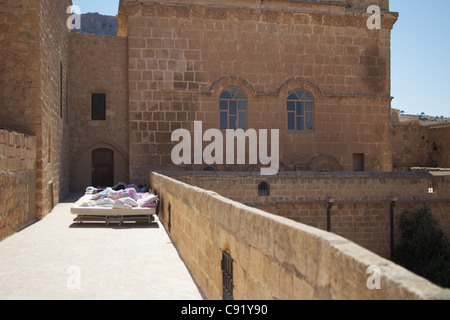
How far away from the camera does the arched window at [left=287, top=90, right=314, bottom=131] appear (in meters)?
17.7

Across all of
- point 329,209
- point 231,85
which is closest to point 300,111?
point 231,85

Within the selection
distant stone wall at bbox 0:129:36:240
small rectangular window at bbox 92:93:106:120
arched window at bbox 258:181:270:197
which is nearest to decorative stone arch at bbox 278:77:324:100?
arched window at bbox 258:181:270:197

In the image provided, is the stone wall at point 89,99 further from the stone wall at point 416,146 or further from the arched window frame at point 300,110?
the stone wall at point 416,146

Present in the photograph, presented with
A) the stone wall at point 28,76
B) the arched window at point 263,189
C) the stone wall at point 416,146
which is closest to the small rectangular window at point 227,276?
the stone wall at point 28,76

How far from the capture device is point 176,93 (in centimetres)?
1678

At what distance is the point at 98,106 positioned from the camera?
668 inches

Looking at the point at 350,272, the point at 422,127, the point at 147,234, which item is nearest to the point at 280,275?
the point at 350,272

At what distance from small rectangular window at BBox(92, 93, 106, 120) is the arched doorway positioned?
1179 millimetres

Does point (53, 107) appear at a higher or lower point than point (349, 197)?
higher

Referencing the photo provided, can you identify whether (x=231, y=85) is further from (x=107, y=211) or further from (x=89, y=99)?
(x=107, y=211)

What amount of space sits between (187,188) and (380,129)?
1352cm

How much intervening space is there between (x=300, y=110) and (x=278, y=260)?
49.1 feet

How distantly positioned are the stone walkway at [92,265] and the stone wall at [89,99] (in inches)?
290

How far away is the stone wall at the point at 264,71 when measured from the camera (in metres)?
16.6
